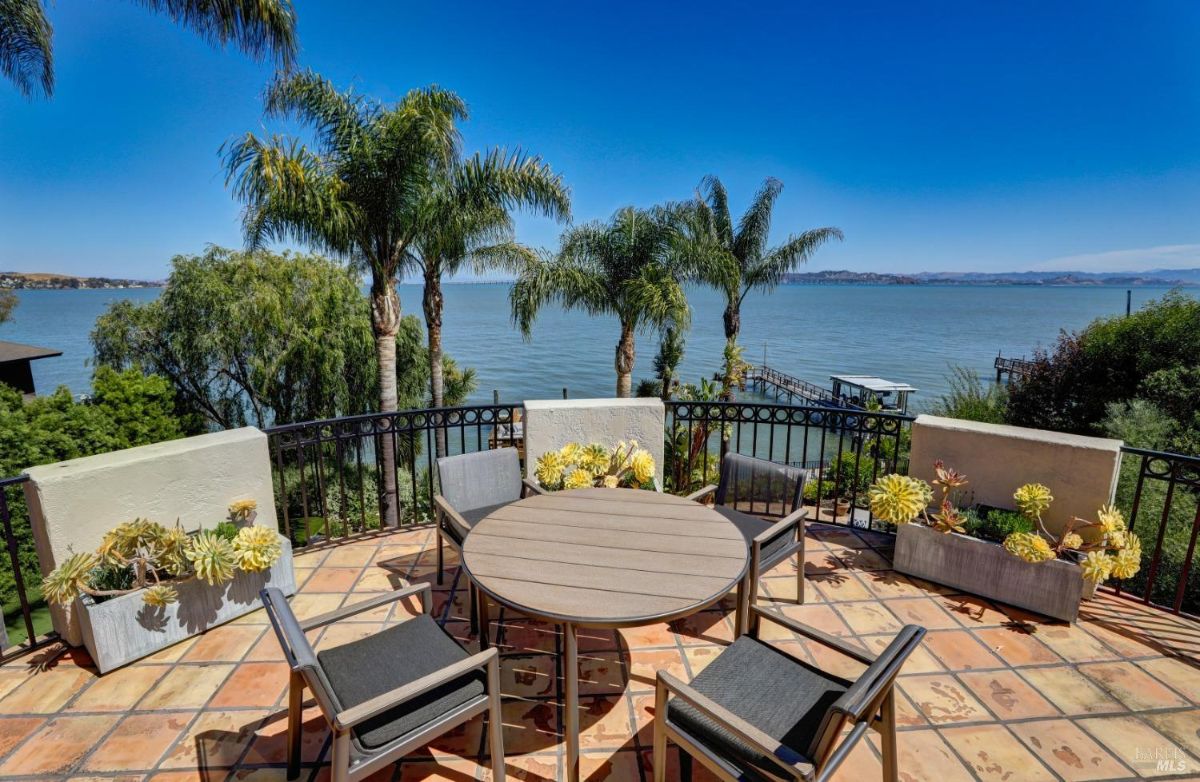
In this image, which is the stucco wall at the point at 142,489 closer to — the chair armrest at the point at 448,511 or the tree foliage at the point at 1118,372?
the chair armrest at the point at 448,511

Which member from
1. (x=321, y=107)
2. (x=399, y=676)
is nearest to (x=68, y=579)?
(x=399, y=676)

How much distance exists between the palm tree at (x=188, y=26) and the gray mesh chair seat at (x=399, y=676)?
8214mm

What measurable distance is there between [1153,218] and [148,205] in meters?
60.0

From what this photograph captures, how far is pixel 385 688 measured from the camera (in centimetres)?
176

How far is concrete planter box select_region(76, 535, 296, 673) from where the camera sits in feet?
8.16

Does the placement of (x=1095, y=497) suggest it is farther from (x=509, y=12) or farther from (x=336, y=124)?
(x=509, y=12)

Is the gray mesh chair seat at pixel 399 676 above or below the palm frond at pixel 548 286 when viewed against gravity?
below

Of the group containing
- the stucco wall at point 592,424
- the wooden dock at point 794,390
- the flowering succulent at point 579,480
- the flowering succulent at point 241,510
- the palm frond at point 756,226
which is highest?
the palm frond at point 756,226

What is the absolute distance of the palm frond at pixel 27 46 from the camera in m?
6.90

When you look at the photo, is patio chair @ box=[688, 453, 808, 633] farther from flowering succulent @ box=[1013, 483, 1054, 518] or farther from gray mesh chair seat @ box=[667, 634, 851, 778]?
flowering succulent @ box=[1013, 483, 1054, 518]

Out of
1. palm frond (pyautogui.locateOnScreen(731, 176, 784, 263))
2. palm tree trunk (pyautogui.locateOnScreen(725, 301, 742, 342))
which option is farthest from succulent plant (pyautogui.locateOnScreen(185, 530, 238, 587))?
palm frond (pyautogui.locateOnScreen(731, 176, 784, 263))

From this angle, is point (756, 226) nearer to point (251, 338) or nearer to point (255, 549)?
point (251, 338)

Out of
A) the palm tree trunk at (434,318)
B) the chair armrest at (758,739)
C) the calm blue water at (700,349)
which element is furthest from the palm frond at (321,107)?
the calm blue water at (700,349)

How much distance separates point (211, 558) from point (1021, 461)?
487cm
